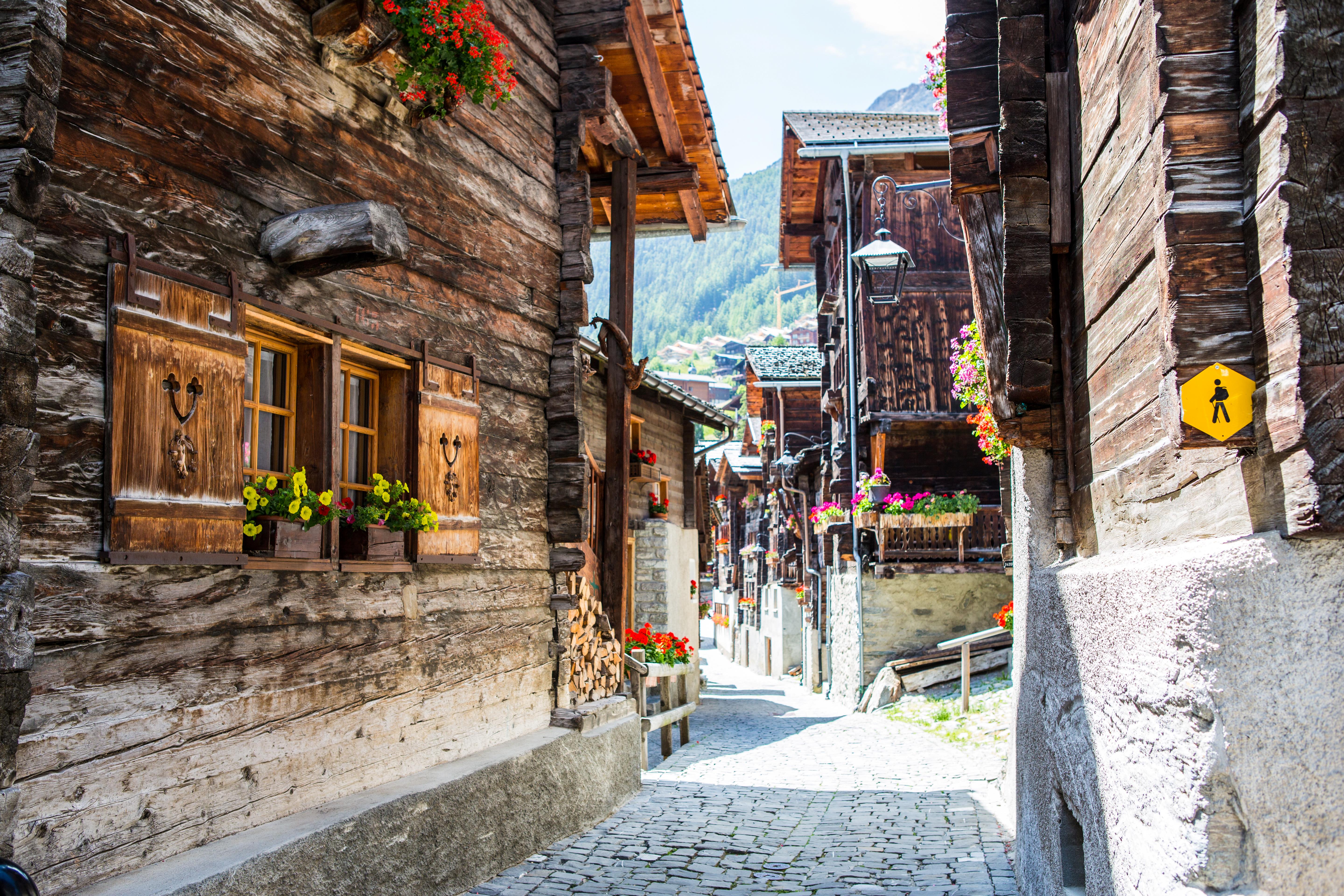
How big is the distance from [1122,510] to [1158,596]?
1004mm

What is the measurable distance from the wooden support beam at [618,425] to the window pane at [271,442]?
3945 millimetres

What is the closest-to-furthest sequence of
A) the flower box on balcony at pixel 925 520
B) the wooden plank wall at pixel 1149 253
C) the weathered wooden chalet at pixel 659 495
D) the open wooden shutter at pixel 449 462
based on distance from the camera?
the wooden plank wall at pixel 1149 253 → the open wooden shutter at pixel 449 462 → the weathered wooden chalet at pixel 659 495 → the flower box on balcony at pixel 925 520

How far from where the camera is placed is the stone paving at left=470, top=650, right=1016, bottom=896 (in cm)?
533

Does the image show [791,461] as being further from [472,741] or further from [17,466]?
[17,466]

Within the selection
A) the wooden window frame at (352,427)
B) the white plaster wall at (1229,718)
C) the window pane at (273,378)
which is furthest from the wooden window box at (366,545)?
the white plaster wall at (1229,718)

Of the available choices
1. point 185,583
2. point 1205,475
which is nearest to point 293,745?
point 185,583

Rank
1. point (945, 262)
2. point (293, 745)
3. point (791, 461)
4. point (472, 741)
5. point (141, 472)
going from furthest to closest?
1. point (791, 461)
2. point (945, 262)
3. point (472, 741)
4. point (293, 745)
5. point (141, 472)

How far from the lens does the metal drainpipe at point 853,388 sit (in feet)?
52.0

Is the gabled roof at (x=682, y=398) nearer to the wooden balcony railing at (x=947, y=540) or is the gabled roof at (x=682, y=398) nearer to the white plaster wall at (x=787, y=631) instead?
the wooden balcony railing at (x=947, y=540)

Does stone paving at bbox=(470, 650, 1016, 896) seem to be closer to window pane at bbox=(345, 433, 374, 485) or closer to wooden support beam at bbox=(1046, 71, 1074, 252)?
window pane at bbox=(345, 433, 374, 485)

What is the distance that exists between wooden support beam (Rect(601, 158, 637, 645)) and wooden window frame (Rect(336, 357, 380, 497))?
3.21 m

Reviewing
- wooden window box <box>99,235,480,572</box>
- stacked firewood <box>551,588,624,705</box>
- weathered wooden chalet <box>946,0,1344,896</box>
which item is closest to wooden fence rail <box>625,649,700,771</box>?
stacked firewood <box>551,588,624,705</box>

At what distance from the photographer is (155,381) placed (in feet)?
11.0

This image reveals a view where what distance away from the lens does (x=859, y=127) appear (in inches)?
653
